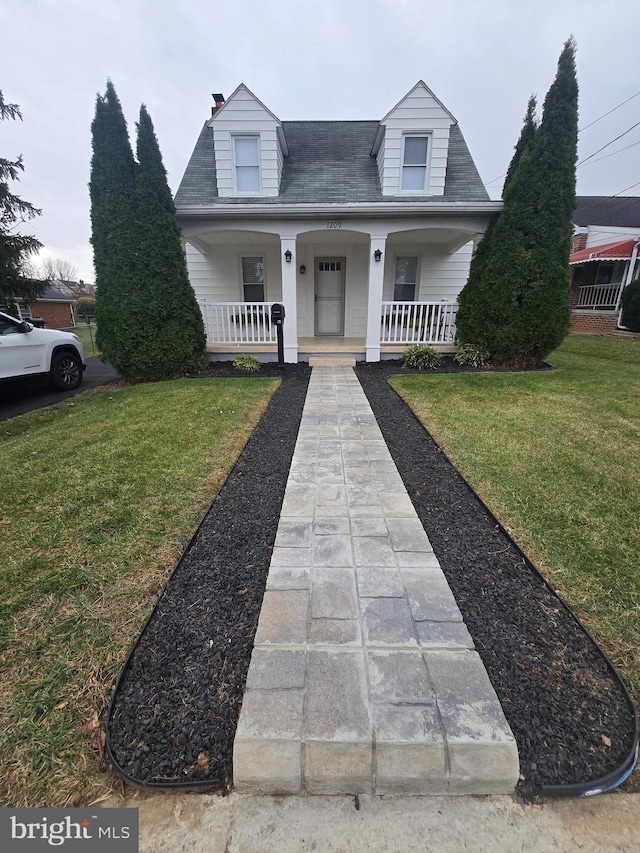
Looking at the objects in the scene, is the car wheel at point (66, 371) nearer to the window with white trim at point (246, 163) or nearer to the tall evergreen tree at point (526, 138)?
the window with white trim at point (246, 163)

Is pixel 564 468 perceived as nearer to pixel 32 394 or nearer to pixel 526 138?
pixel 526 138

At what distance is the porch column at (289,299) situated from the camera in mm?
7852

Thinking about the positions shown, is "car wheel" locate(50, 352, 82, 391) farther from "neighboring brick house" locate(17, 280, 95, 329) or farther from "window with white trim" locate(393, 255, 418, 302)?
"neighboring brick house" locate(17, 280, 95, 329)

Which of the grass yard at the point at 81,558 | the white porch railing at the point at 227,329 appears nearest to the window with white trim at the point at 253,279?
the white porch railing at the point at 227,329

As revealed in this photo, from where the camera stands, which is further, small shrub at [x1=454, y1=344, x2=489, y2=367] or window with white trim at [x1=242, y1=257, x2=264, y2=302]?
window with white trim at [x1=242, y1=257, x2=264, y2=302]

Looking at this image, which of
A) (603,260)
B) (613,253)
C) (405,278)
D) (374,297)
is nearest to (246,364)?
(374,297)

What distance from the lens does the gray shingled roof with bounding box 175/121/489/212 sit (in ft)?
28.5

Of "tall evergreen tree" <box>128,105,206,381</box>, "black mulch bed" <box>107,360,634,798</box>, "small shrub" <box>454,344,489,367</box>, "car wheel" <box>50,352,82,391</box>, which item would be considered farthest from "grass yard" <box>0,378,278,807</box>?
"small shrub" <box>454,344,489,367</box>

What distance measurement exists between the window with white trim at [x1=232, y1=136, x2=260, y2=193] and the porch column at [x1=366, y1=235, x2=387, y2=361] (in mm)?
3194

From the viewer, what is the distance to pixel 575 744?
131 centimetres

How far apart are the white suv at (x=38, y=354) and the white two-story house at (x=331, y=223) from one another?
2826mm

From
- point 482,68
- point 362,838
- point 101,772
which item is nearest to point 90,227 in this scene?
point 101,772

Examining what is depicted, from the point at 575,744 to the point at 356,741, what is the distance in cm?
79

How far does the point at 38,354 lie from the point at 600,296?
64.0ft
